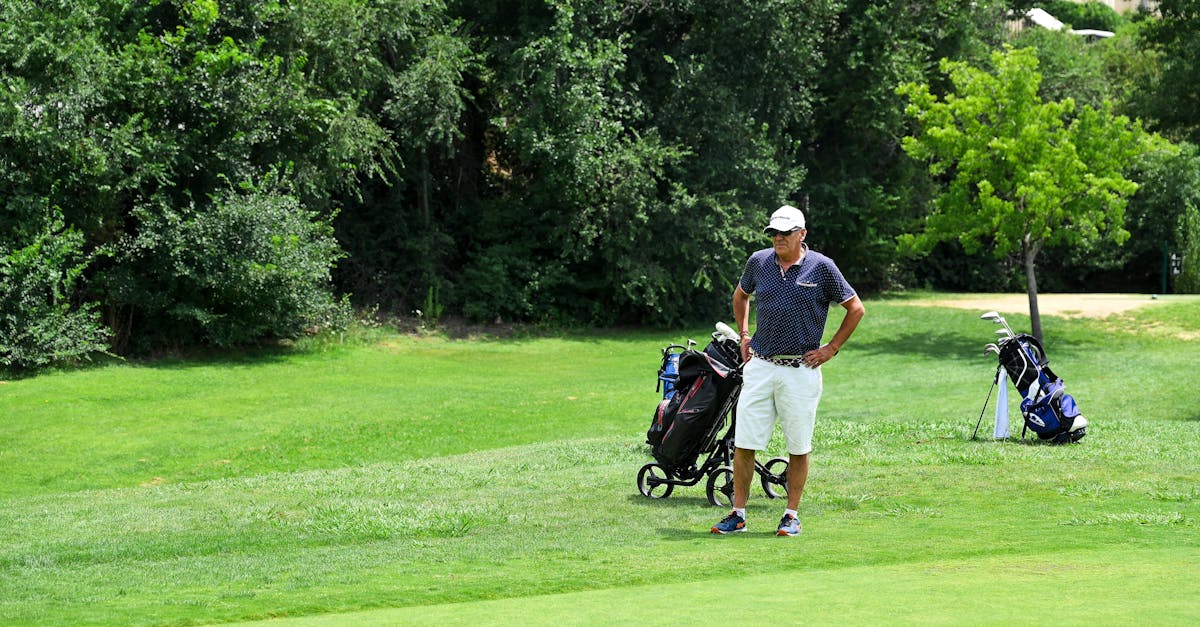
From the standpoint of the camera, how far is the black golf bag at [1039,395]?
→ 47.4ft

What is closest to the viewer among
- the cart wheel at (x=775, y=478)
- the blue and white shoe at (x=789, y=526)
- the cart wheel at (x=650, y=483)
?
the blue and white shoe at (x=789, y=526)

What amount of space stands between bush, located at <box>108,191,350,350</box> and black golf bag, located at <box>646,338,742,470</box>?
15.7 metres

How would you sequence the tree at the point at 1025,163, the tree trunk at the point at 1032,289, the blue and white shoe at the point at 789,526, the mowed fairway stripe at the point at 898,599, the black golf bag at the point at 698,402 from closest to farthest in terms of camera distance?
the mowed fairway stripe at the point at 898,599
the blue and white shoe at the point at 789,526
the black golf bag at the point at 698,402
the tree at the point at 1025,163
the tree trunk at the point at 1032,289

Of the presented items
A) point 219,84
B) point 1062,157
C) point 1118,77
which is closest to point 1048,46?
point 1118,77

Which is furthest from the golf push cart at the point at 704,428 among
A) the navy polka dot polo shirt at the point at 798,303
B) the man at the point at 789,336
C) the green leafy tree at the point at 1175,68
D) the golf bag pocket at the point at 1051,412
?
the green leafy tree at the point at 1175,68

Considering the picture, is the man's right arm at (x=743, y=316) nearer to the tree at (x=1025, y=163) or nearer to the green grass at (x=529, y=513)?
the green grass at (x=529, y=513)

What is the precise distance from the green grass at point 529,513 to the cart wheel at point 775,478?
166 millimetres

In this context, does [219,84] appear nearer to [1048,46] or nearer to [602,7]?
[602,7]

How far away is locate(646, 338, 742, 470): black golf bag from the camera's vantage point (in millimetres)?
10188

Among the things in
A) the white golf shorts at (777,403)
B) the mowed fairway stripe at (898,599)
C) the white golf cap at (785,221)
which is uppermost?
the white golf cap at (785,221)

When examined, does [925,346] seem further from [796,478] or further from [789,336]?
[789,336]

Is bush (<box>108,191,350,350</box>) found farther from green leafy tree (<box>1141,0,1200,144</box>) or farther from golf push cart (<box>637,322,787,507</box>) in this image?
green leafy tree (<box>1141,0,1200,144</box>)

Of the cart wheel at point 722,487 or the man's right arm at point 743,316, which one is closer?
the man's right arm at point 743,316

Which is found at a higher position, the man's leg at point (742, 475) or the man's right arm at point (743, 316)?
the man's right arm at point (743, 316)
